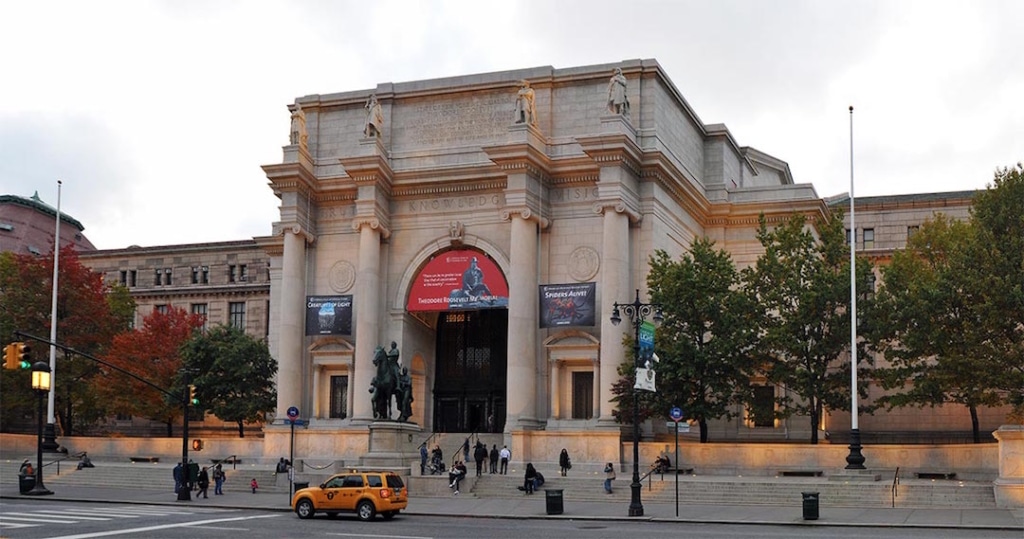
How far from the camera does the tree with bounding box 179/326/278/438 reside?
68250 mm

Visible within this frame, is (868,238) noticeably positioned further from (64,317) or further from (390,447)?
(64,317)

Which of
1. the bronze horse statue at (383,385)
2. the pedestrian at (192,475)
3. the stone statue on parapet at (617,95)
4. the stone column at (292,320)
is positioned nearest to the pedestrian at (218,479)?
the pedestrian at (192,475)

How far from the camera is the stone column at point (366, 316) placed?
6116cm

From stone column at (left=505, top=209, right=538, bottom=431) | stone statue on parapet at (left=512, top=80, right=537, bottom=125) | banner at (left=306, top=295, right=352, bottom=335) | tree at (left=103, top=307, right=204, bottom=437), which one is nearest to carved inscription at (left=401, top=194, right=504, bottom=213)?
stone column at (left=505, top=209, right=538, bottom=431)

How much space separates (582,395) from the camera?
2373 inches

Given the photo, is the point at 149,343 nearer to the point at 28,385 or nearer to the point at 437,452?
the point at 28,385

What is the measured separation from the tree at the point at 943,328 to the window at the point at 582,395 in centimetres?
1457

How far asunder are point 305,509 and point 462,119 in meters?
30.3

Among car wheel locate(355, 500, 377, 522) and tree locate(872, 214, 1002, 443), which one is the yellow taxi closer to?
car wheel locate(355, 500, 377, 522)

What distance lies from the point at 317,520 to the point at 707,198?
37.0 meters

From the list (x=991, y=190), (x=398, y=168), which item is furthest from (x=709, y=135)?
(x=991, y=190)

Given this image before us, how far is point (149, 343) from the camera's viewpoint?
7312 centimetres

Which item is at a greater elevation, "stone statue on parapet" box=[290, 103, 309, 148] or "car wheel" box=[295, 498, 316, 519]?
"stone statue on parapet" box=[290, 103, 309, 148]

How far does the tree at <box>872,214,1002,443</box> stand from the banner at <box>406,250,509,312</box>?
1911 centimetres
